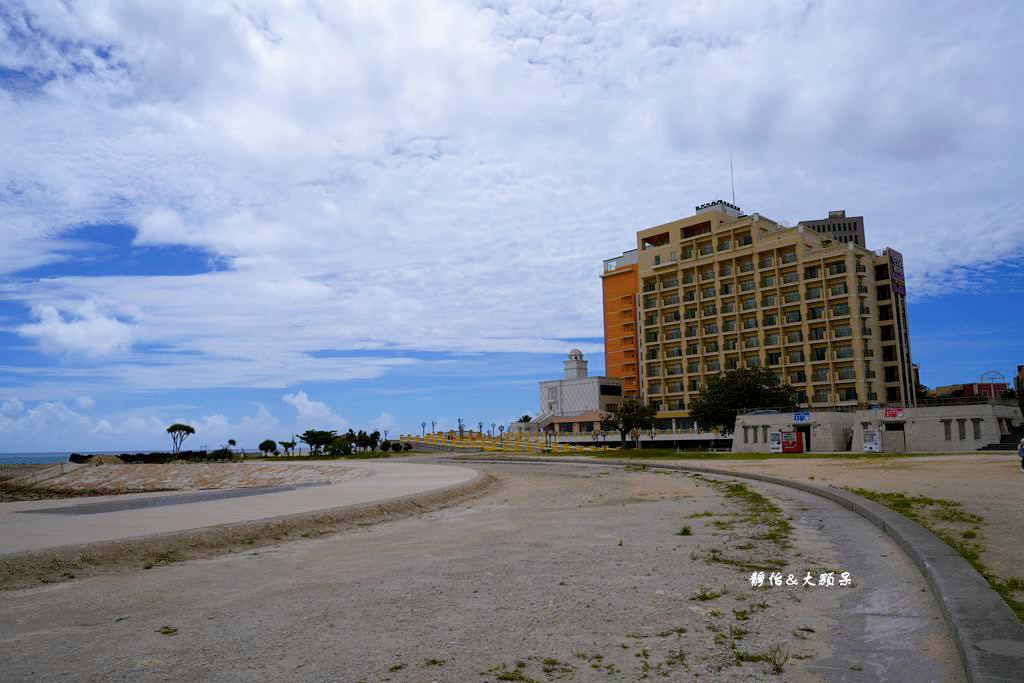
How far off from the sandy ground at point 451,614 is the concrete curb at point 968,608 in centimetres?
24

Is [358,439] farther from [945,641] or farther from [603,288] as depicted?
[945,641]

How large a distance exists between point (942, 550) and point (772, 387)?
235ft

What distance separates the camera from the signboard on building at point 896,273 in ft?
279

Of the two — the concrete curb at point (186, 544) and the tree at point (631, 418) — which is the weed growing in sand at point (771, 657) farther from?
the tree at point (631, 418)

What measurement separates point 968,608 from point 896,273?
92704mm

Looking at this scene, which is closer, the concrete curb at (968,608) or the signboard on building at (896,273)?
the concrete curb at (968,608)

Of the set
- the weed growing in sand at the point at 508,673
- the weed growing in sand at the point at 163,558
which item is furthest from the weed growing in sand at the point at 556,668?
the weed growing in sand at the point at 163,558

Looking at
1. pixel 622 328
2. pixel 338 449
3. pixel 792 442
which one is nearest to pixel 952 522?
pixel 792 442

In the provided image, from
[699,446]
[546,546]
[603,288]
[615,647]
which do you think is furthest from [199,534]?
[603,288]

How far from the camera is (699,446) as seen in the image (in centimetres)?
9256

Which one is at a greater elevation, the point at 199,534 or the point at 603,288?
the point at 603,288

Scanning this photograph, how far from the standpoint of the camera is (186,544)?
1098cm

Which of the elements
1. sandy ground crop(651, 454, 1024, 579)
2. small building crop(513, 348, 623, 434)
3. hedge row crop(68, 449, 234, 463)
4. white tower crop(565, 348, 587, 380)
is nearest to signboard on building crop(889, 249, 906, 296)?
small building crop(513, 348, 623, 434)

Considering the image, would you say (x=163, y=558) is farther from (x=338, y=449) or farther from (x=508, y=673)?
(x=338, y=449)
